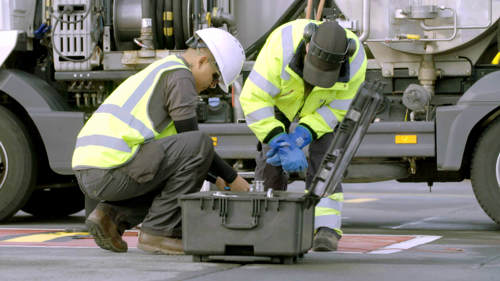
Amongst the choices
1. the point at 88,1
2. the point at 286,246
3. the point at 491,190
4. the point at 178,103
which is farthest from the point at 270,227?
the point at 88,1

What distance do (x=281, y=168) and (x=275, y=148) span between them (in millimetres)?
487

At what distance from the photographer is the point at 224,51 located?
567 cm

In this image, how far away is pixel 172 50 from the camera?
827 cm

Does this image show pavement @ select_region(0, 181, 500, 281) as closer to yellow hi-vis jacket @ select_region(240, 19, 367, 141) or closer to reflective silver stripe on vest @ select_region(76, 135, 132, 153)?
reflective silver stripe on vest @ select_region(76, 135, 132, 153)

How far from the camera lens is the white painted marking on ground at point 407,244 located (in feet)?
19.3

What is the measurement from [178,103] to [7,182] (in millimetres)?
3519

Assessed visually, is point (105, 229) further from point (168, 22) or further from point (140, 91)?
point (168, 22)

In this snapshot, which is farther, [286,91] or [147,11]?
[147,11]

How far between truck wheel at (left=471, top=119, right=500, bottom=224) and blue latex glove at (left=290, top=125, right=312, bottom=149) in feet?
7.45

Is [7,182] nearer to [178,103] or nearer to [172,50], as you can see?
[172,50]

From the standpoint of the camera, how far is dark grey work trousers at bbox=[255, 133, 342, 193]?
6.10 meters

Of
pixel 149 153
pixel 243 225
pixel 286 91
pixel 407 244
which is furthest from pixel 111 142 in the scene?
pixel 407 244

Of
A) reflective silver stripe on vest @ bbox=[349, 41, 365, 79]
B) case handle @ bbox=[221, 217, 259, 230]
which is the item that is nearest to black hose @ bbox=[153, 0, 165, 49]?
reflective silver stripe on vest @ bbox=[349, 41, 365, 79]

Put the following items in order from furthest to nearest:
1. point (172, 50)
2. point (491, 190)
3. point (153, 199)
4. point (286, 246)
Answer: point (172, 50) → point (491, 190) → point (153, 199) → point (286, 246)
